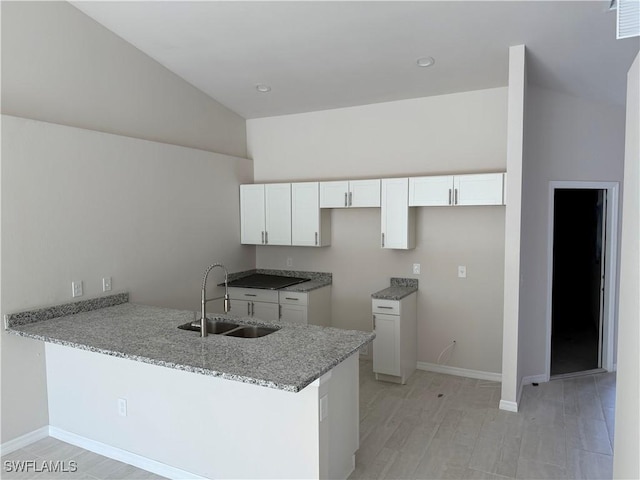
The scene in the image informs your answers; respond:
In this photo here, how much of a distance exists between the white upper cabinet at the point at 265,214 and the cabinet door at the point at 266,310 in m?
0.74

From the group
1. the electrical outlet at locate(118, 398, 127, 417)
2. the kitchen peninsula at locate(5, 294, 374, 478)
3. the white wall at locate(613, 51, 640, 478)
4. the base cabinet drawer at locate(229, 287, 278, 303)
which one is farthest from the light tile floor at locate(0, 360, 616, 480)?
the base cabinet drawer at locate(229, 287, 278, 303)

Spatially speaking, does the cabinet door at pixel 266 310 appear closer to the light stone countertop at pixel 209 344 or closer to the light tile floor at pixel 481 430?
the light tile floor at pixel 481 430

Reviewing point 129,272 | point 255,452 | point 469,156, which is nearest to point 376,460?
point 255,452

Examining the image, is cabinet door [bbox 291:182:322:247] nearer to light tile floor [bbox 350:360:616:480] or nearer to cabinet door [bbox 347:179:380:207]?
cabinet door [bbox 347:179:380:207]

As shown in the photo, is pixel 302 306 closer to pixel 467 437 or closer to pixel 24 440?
pixel 467 437

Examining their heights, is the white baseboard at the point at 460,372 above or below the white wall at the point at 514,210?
below

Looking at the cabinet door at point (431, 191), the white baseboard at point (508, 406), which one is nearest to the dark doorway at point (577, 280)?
the white baseboard at point (508, 406)

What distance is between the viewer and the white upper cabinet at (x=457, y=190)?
402 centimetres

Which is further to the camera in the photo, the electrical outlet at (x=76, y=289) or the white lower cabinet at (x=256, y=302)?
the white lower cabinet at (x=256, y=302)

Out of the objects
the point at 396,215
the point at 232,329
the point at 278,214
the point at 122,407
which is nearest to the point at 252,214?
the point at 278,214

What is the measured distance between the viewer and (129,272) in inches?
157

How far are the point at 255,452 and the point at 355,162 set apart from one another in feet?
10.9

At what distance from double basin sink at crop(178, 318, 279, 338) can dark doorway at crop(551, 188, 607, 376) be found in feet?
10.6

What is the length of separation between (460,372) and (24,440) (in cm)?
389
